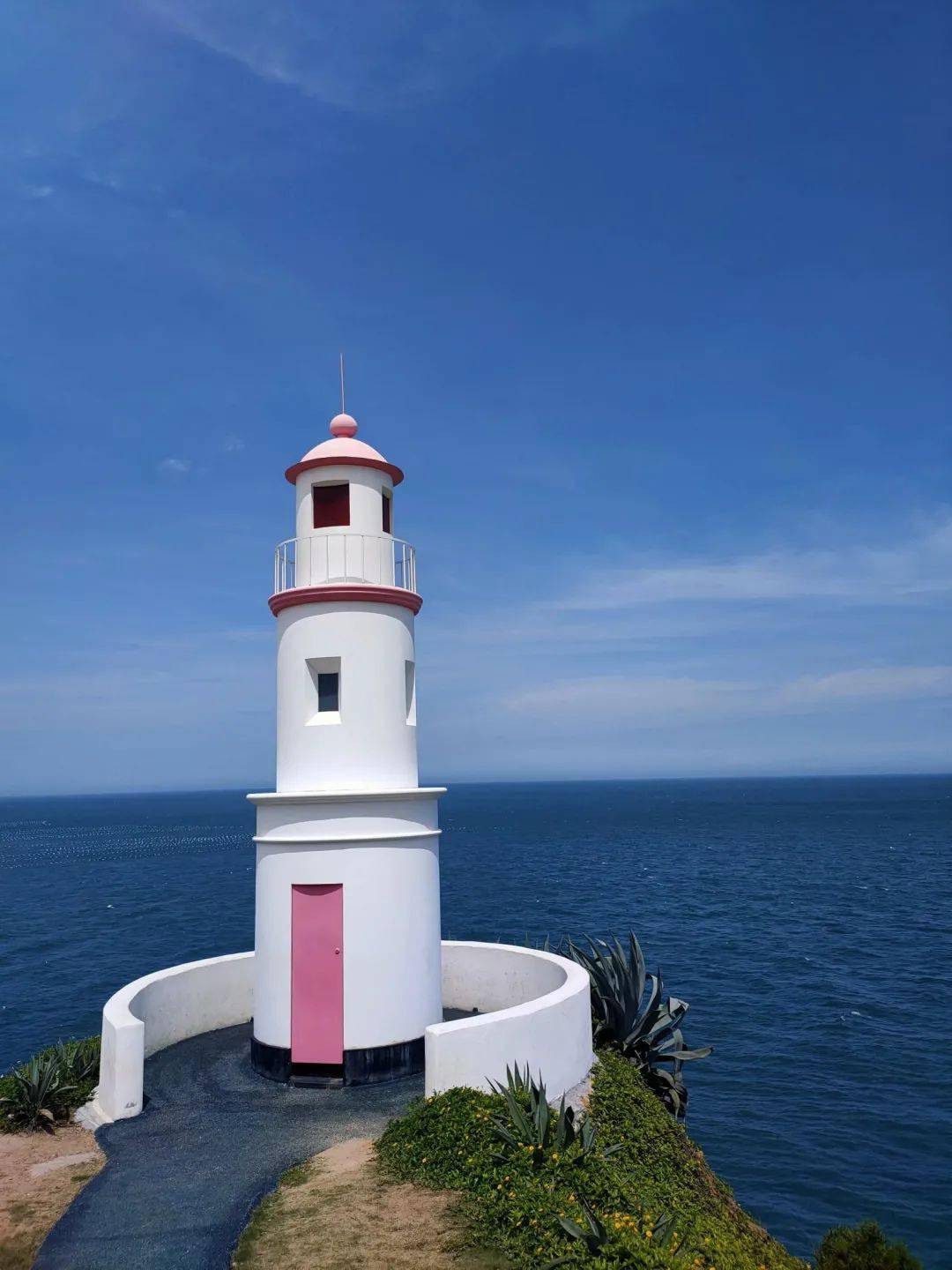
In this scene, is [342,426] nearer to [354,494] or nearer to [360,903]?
[354,494]

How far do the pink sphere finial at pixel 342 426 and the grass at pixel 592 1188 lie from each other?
9460 mm

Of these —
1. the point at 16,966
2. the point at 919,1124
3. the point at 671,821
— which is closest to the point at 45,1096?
the point at 919,1124

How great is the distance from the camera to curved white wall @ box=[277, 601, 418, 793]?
1354 centimetres

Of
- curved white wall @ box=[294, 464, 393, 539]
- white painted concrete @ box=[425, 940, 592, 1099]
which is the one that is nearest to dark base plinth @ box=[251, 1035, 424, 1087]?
white painted concrete @ box=[425, 940, 592, 1099]

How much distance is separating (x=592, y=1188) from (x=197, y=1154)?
442cm

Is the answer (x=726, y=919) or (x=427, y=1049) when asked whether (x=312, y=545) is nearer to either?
(x=427, y=1049)

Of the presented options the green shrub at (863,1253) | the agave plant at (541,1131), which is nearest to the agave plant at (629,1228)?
the agave plant at (541,1131)

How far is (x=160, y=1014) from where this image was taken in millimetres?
14039

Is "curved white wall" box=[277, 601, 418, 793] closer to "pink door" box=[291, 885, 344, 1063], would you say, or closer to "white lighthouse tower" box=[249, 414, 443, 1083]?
"white lighthouse tower" box=[249, 414, 443, 1083]

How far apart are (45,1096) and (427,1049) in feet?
15.5

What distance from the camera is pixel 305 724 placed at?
13703mm

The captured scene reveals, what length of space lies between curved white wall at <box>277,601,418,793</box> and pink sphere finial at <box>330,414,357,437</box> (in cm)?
289

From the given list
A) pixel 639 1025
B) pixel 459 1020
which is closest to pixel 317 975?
pixel 459 1020

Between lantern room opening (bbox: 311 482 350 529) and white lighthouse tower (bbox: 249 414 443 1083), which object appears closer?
white lighthouse tower (bbox: 249 414 443 1083)
